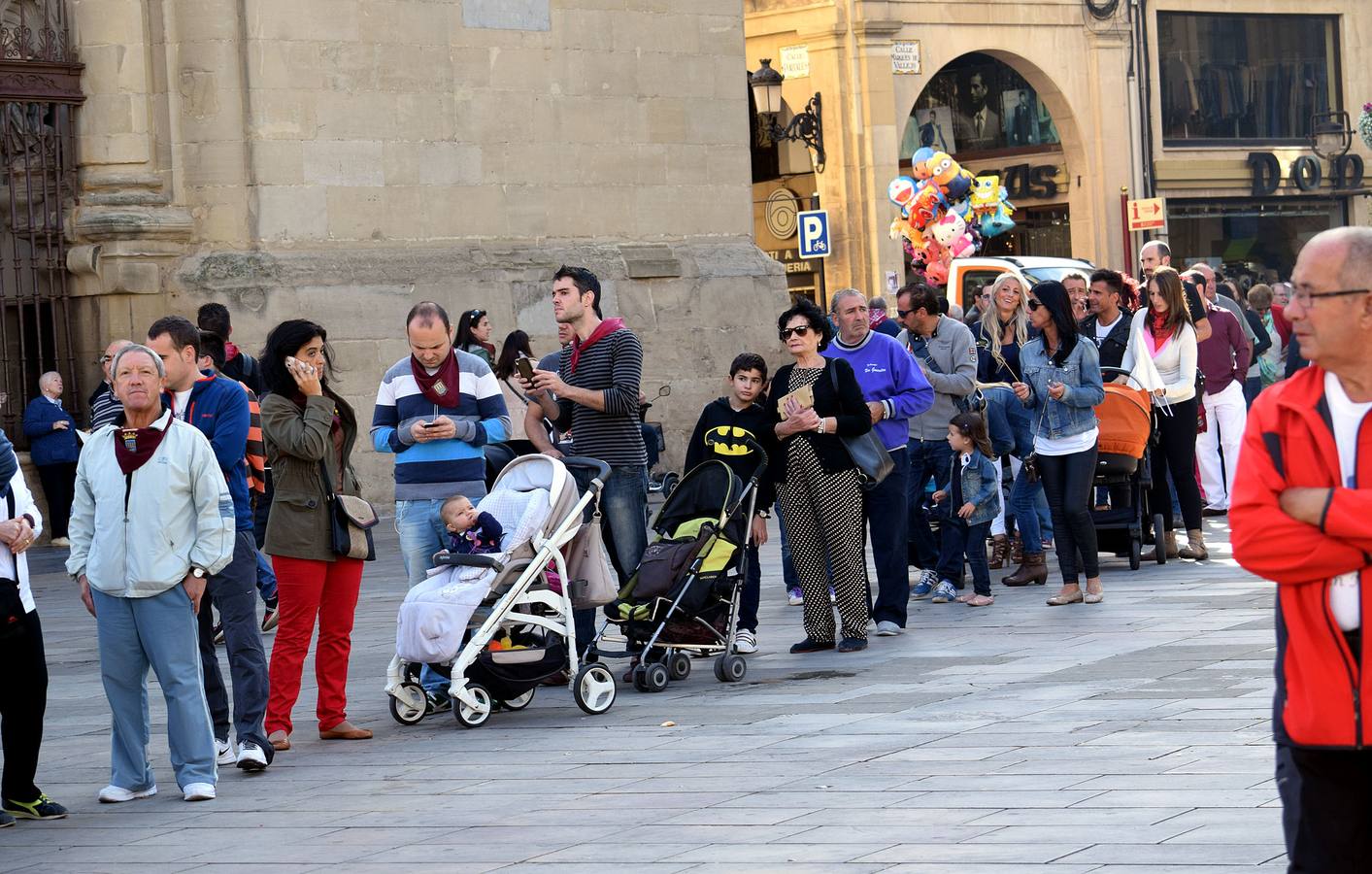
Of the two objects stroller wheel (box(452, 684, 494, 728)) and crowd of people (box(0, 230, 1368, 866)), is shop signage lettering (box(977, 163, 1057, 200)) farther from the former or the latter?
stroller wheel (box(452, 684, 494, 728))

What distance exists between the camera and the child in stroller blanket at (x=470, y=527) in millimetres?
9062

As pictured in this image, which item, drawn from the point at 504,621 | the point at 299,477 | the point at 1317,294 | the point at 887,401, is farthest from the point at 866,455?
the point at 1317,294

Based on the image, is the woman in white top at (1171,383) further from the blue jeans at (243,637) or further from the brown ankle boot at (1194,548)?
the blue jeans at (243,637)

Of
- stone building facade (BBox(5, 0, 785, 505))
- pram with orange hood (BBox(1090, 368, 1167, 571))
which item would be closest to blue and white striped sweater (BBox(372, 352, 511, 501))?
pram with orange hood (BBox(1090, 368, 1167, 571))

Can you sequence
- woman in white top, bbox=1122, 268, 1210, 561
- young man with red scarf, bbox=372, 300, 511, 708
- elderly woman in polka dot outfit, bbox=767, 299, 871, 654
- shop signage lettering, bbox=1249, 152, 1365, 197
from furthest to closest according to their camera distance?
1. shop signage lettering, bbox=1249, 152, 1365, 197
2. woman in white top, bbox=1122, 268, 1210, 561
3. elderly woman in polka dot outfit, bbox=767, 299, 871, 654
4. young man with red scarf, bbox=372, 300, 511, 708

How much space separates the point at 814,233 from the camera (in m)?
27.9

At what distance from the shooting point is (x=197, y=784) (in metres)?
7.61

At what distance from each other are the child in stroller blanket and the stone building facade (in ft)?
31.0

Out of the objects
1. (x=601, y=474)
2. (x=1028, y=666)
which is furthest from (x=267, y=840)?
(x=1028, y=666)

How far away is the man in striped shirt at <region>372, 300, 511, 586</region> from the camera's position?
9266 millimetres

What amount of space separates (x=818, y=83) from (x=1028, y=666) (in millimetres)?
25751

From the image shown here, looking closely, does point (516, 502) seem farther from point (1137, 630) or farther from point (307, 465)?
point (1137, 630)

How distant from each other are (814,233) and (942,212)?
2159 mm

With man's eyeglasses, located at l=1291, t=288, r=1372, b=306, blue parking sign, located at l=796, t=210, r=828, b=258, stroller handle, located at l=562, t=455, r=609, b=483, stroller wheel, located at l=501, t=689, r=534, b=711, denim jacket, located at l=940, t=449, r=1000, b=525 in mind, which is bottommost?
stroller wheel, located at l=501, t=689, r=534, b=711
